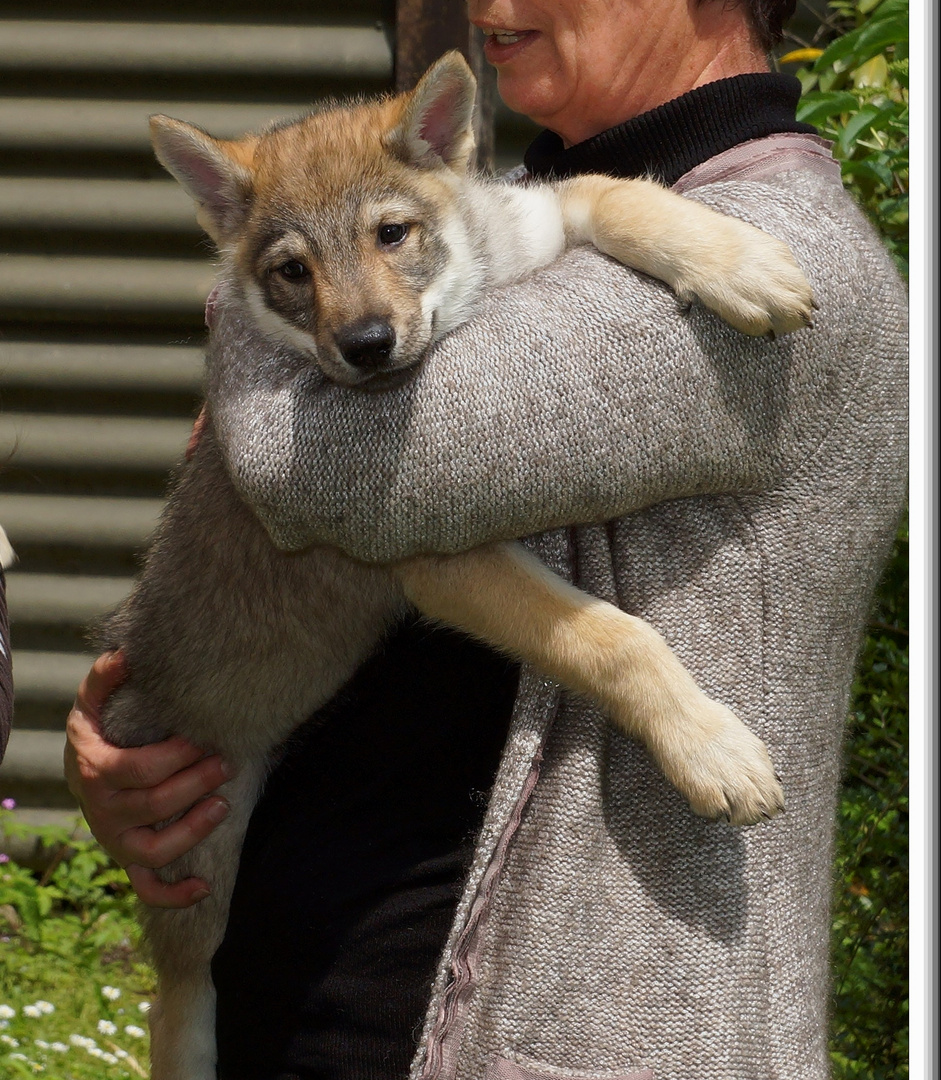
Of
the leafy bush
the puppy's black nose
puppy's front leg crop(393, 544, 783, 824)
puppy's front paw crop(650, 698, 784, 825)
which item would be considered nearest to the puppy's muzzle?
the puppy's black nose

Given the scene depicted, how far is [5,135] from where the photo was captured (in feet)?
15.3

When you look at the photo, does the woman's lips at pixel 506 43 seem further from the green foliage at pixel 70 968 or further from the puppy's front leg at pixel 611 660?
the green foliage at pixel 70 968

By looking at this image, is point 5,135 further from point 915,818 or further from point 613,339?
point 915,818

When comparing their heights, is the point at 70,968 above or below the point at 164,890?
below

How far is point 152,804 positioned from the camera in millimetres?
2441

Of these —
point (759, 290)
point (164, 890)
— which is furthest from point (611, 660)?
point (164, 890)

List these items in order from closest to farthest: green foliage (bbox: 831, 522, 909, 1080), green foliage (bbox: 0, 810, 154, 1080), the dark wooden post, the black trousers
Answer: the black trousers, green foliage (bbox: 831, 522, 909, 1080), green foliage (bbox: 0, 810, 154, 1080), the dark wooden post

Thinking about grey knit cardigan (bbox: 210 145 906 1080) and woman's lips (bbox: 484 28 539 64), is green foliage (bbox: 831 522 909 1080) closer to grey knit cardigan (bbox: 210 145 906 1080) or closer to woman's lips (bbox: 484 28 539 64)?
grey knit cardigan (bbox: 210 145 906 1080)

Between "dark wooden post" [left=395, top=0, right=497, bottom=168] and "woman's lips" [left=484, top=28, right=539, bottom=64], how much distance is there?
72.6 inches

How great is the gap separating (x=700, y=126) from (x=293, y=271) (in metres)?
0.85

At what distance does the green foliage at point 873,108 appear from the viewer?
2.79 metres

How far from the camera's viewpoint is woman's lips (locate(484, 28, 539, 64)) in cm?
236

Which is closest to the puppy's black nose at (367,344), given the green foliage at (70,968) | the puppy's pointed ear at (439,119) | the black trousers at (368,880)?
the black trousers at (368,880)

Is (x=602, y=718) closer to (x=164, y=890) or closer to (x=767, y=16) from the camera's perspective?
(x=164, y=890)
